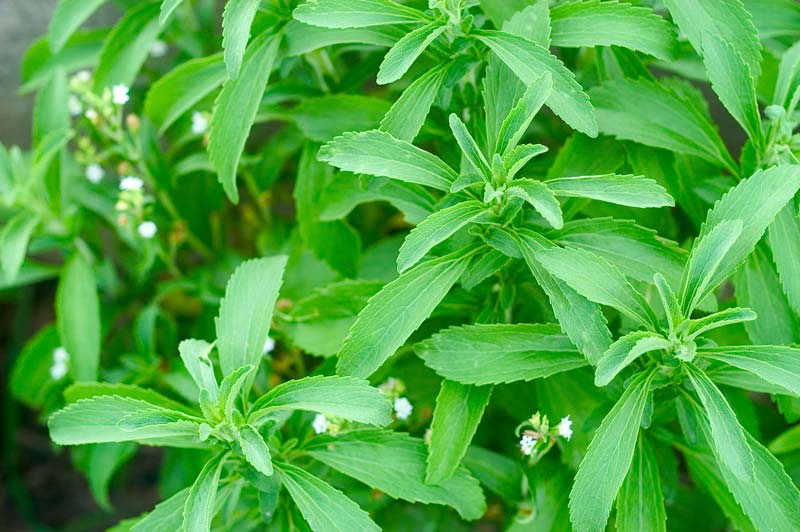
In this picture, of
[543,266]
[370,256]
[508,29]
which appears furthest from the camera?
[370,256]

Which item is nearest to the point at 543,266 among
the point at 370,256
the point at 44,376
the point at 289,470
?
the point at 289,470

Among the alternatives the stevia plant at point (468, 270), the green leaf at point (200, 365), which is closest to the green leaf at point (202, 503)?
the stevia plant at point (468, 270)

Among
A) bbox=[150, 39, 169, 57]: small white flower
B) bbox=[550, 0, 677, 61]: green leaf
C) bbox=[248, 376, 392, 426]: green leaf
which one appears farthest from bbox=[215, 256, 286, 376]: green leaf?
bbox=[150, 39, 169, 57]: small white flower

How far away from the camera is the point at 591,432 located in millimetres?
1390

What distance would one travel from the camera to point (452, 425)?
1.29m

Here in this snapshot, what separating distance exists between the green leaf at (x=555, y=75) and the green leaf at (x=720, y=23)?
0.22 m

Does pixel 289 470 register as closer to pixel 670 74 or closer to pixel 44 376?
pixel 44 376

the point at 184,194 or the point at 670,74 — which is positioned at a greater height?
the point at 670,74

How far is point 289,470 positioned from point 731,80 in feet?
2.98

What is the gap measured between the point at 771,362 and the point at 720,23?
54 centimetres

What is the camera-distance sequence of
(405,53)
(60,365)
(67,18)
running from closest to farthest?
(405,53) → (67,18) → (60,365)

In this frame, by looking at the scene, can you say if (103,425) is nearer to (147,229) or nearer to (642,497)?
(147,229)

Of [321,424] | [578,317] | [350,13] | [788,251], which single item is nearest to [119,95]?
[350,13]

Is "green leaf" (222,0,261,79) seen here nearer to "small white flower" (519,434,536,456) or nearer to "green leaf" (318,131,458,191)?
"green leaf" (318,131,458,191)
